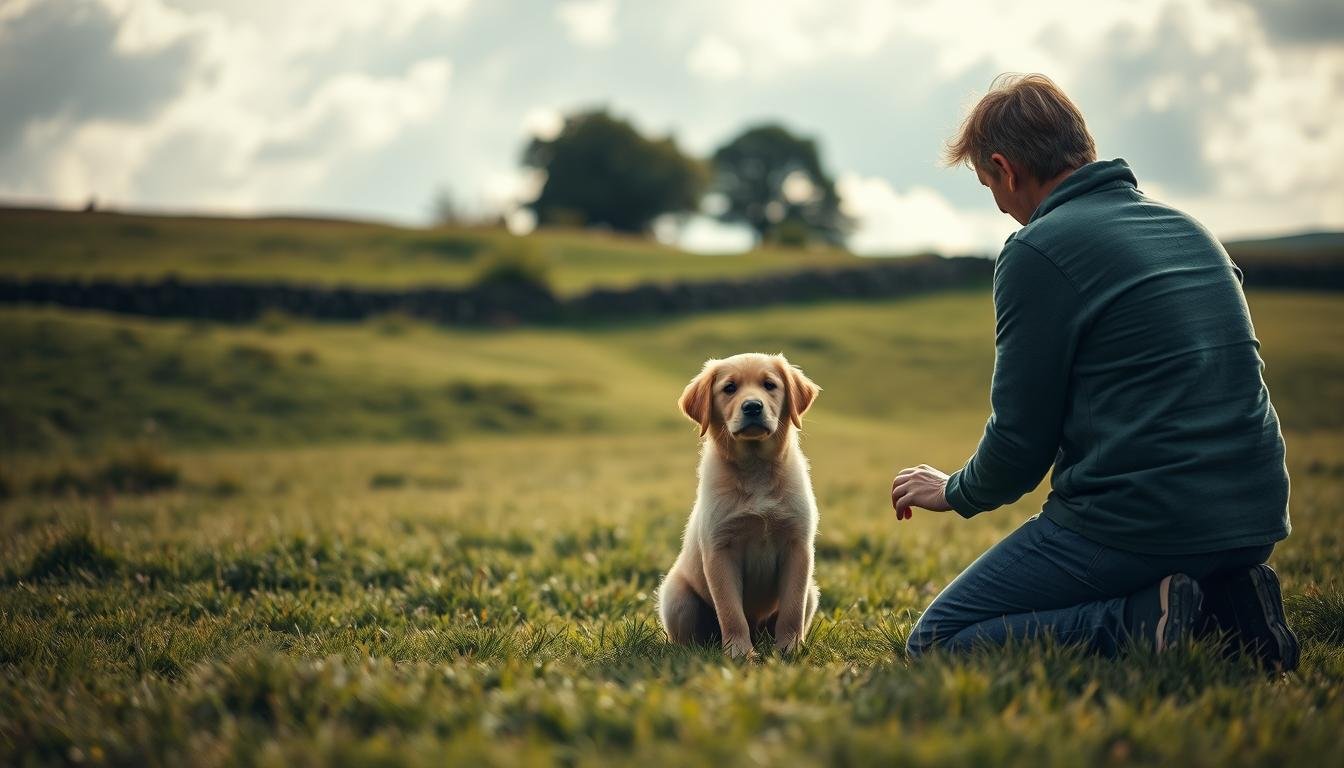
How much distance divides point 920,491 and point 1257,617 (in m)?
1.29

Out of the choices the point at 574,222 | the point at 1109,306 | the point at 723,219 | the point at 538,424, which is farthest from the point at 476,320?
the point at 723,219

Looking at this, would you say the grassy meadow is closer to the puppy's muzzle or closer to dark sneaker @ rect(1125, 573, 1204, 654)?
dark sneaker @ rect(1125, 573, 1204, 654)

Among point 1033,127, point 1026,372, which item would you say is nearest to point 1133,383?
point 1026,372

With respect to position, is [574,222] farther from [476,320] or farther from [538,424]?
[538,424]

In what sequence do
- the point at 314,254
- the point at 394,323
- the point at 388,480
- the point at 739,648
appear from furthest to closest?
the point at 314,254 < the point at 394,323 < the point at 388,480 < the point at 739,648

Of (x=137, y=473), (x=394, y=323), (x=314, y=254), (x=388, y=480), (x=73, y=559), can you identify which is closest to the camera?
(x=73, y=559)

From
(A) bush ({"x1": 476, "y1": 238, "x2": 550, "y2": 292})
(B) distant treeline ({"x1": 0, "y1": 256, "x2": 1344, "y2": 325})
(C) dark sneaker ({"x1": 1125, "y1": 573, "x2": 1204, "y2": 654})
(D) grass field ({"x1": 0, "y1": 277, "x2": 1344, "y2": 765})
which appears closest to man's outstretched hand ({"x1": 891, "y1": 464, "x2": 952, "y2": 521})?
(D) grass field ({"x1": 0, "y1": 277, "x2": 1344, "y2": 765})

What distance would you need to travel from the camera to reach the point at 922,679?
9.68 feet

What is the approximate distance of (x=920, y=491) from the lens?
3951 millimetres

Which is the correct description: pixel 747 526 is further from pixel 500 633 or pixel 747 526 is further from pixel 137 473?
pixel 137 473

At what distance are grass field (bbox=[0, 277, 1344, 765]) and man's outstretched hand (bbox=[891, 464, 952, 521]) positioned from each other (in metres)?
0.70

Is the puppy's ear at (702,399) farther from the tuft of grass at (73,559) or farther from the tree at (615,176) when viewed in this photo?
the tree at (615,176)

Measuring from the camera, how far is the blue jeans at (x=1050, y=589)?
11.5 ft

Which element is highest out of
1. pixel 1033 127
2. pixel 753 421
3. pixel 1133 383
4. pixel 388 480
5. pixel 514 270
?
pixel 514 270
